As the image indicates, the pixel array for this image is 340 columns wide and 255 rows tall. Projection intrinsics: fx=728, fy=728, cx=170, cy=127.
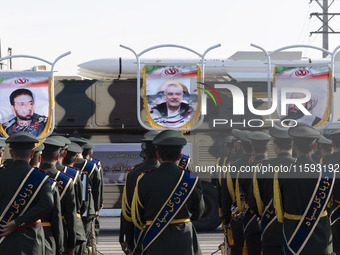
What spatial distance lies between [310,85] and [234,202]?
14.1ft

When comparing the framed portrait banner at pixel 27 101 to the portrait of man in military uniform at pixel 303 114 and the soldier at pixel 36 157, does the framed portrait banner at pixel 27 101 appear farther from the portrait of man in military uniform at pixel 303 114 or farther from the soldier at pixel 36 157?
the soldier at pixel 36 157

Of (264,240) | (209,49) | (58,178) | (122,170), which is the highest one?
(209,49)

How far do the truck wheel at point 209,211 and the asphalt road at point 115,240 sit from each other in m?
0.17

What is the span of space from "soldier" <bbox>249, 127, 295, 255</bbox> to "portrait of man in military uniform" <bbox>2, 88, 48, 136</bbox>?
229 inches

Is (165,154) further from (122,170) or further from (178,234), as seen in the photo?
(122,170)

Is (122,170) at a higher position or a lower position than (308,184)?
lower

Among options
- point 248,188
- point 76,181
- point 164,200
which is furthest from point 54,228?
point 248,188

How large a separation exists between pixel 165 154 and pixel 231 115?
31.0 feet

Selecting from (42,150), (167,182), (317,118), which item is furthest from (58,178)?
(317,118)

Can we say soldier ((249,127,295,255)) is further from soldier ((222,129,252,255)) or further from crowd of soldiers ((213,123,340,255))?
soldier ((222,129,252,255))

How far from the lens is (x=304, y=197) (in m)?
6.52

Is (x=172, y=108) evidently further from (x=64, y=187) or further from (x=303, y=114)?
(x=64, y=187)

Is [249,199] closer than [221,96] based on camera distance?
Yes

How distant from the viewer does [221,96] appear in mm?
15570
